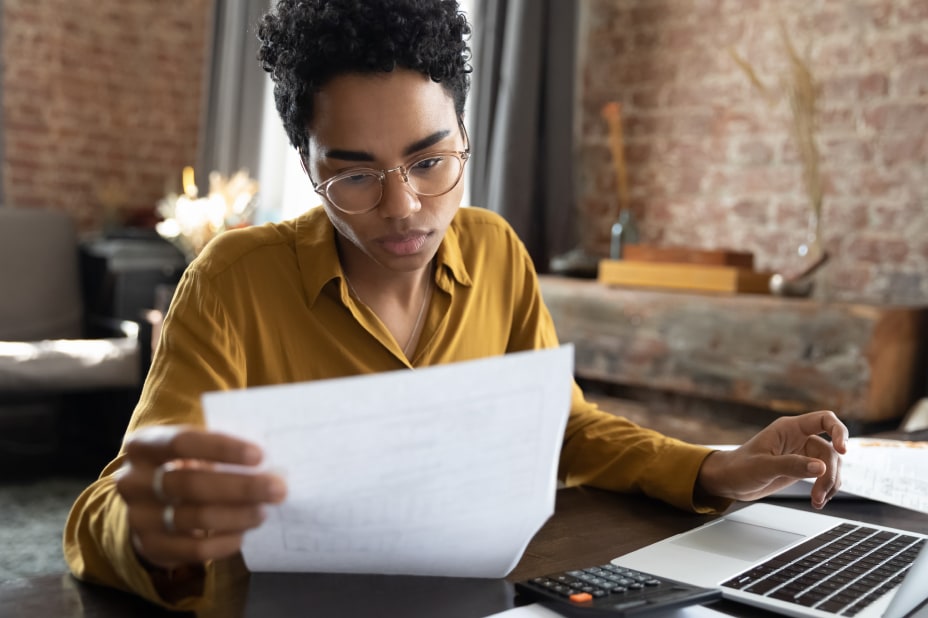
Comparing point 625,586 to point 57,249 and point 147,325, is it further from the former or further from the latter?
point 57,249

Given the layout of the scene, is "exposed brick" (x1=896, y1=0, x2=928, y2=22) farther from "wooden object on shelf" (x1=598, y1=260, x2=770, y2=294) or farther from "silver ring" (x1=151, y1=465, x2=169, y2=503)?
"silver ring" (x1=151, y1=465, x2=169, y2=503)

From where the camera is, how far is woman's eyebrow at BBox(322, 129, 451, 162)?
3.44ft

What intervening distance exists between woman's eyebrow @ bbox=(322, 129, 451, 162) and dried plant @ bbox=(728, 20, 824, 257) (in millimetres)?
1941

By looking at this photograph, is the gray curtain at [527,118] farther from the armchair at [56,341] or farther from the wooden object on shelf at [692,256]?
the armchair at [56,341]

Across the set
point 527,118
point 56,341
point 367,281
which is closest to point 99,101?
point 56,341

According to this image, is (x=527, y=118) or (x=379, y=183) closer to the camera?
(x=379, y=183)

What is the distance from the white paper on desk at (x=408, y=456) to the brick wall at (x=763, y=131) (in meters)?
2.22

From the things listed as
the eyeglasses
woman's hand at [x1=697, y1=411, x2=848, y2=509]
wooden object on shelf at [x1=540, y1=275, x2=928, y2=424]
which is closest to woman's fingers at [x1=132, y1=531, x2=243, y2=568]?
the eyeglasses

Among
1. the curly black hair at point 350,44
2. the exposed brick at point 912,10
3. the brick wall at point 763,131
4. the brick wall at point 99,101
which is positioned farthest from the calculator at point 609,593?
the brick wall at point 99,101

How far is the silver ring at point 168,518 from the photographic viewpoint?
2.23 ft

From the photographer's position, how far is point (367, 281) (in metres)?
1.23

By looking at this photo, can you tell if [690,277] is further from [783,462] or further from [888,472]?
[783,462]

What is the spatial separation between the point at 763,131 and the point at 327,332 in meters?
2.42

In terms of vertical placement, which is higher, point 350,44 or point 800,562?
point 350,44
